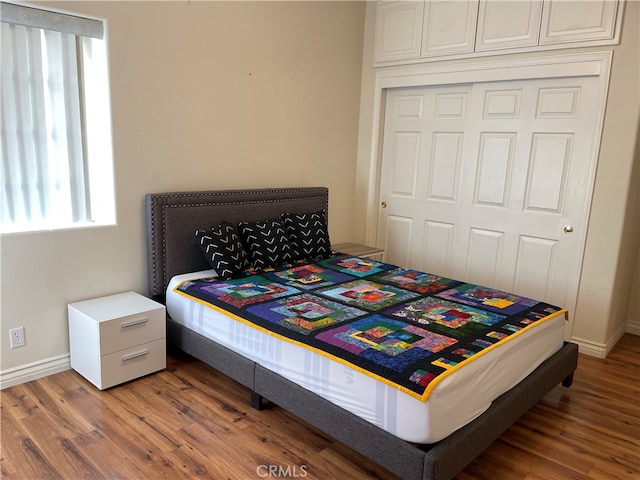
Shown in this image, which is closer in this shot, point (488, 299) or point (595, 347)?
point (488, 299)

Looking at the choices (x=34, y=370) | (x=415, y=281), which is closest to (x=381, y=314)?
(x=415, y=281)

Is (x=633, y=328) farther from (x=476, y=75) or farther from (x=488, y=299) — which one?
(x=476, y=75)

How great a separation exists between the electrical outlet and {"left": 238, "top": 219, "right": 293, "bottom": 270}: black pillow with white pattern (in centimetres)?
144

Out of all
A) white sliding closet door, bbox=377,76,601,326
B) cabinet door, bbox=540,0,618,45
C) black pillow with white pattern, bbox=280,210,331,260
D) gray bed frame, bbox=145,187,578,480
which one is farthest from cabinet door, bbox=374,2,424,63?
black pillow with white pattern, bbox=280,210,331,260

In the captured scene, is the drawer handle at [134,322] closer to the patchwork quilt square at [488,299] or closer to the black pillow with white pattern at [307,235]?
the black pillow with white pattern at [307,235]

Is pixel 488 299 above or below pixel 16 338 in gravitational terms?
above

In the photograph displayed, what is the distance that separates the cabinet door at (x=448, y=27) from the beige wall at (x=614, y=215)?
28cm

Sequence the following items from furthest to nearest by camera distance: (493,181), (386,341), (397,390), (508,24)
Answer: (493,181) < (508,24) < (386,341) < (397,390)

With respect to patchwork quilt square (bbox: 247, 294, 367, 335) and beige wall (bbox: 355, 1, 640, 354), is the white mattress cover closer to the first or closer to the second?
patchwork quilt square (bbox: 247, 294, 367, 335)

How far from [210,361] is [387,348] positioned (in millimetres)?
1149

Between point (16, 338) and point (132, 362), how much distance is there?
0.66 m

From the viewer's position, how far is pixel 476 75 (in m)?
3.81

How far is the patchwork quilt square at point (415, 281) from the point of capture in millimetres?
3109

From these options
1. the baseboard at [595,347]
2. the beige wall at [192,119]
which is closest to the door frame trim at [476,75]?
the beige wall at [192,119]
